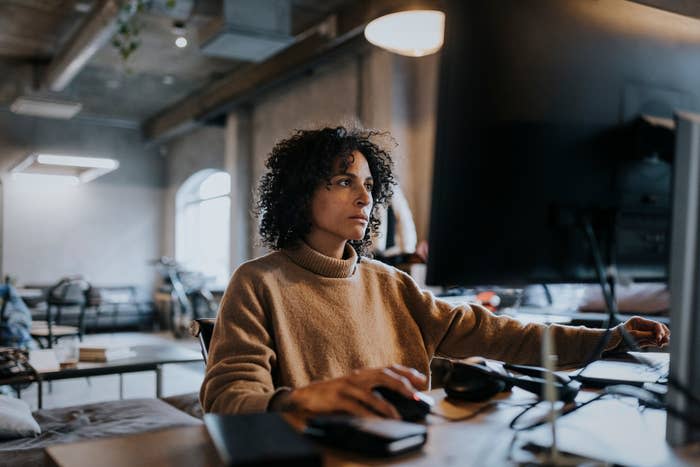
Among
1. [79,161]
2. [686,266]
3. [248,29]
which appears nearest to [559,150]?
[686,266]

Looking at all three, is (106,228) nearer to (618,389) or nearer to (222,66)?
(222,66)

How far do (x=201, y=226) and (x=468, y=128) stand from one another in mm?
10433

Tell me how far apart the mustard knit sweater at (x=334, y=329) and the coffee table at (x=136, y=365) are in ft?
6.40

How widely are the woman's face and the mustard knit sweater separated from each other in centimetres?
6

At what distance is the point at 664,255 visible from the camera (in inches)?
34.7

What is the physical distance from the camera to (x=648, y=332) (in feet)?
3.92

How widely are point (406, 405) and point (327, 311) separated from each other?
395 mm

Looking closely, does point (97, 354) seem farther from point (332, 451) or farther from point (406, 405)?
point (332, 451)

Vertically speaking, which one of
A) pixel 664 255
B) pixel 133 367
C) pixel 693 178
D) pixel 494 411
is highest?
pixel 693 178

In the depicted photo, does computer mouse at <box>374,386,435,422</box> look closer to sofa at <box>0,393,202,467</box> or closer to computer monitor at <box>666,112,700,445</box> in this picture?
computer monitor at <box>666,112,700,445</box>

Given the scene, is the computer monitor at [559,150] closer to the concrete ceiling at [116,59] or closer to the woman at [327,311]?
the woman at [327,311]

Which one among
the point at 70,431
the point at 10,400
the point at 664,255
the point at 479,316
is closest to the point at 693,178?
the point at 664,255

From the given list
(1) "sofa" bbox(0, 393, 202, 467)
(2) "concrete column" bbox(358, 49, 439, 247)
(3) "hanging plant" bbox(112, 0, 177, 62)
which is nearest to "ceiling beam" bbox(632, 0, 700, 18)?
(1) "sofa" bbox(0, 393, 202, 467)

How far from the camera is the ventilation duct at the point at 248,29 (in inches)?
198
